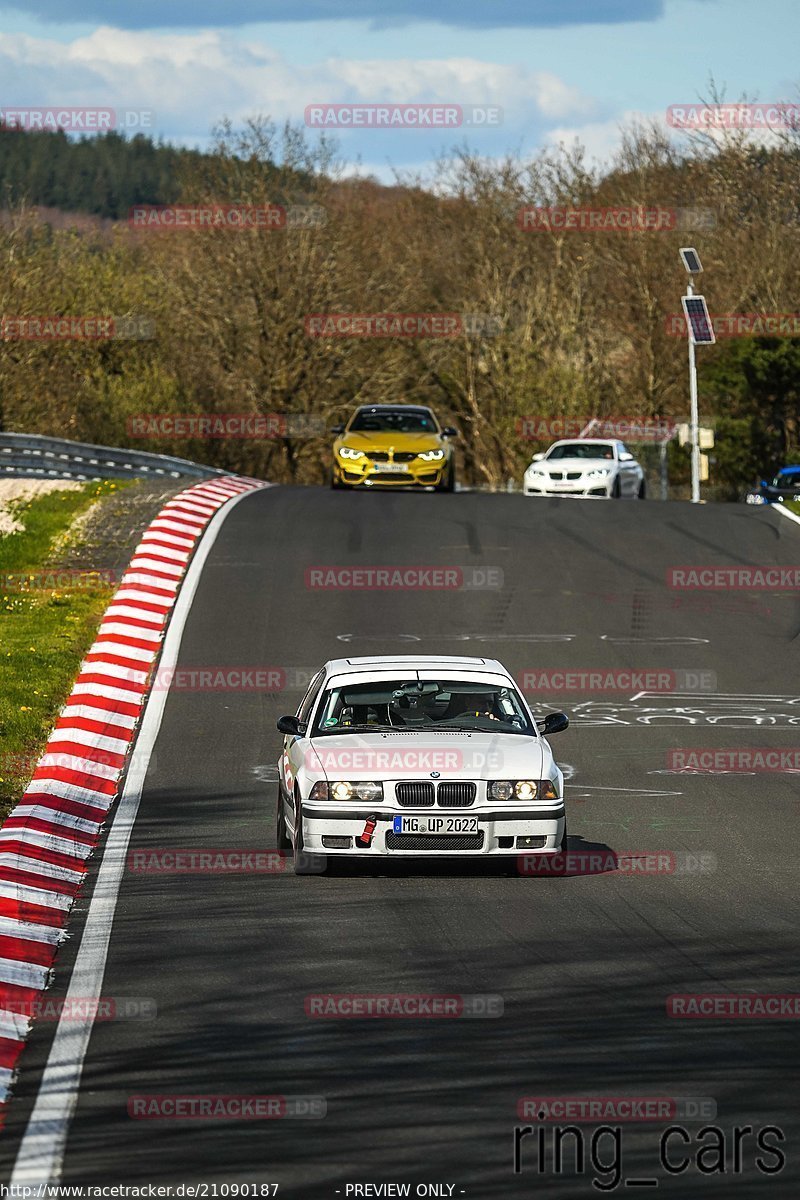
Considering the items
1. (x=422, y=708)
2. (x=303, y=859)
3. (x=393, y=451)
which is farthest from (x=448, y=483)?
(x=303, y=859)

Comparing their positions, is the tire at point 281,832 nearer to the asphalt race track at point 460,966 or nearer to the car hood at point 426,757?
the asphalt race track at point 460,966

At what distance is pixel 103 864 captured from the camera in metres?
11.8

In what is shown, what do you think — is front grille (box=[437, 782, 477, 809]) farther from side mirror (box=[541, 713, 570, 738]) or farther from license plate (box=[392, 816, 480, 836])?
side mirror (box=[541, 713, 570, 738])

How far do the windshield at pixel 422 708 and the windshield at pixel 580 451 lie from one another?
967 inches

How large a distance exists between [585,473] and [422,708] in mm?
23884

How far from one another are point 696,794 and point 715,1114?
27.4 feet

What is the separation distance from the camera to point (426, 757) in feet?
37.0

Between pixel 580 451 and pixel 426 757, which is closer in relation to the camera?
pixel 426 757

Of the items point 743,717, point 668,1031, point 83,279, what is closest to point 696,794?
point 743,717

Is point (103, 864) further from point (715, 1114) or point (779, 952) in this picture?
point (715, 1114)

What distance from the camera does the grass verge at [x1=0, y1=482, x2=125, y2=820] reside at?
54.6 feet

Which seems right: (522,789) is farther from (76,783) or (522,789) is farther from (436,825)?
(76,783)

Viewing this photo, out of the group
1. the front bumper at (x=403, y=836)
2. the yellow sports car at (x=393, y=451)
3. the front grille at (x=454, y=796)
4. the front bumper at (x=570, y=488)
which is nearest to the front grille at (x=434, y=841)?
the front bumper at (x=403, y=836)

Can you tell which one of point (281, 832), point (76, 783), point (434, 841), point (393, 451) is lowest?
point (76, 783)
